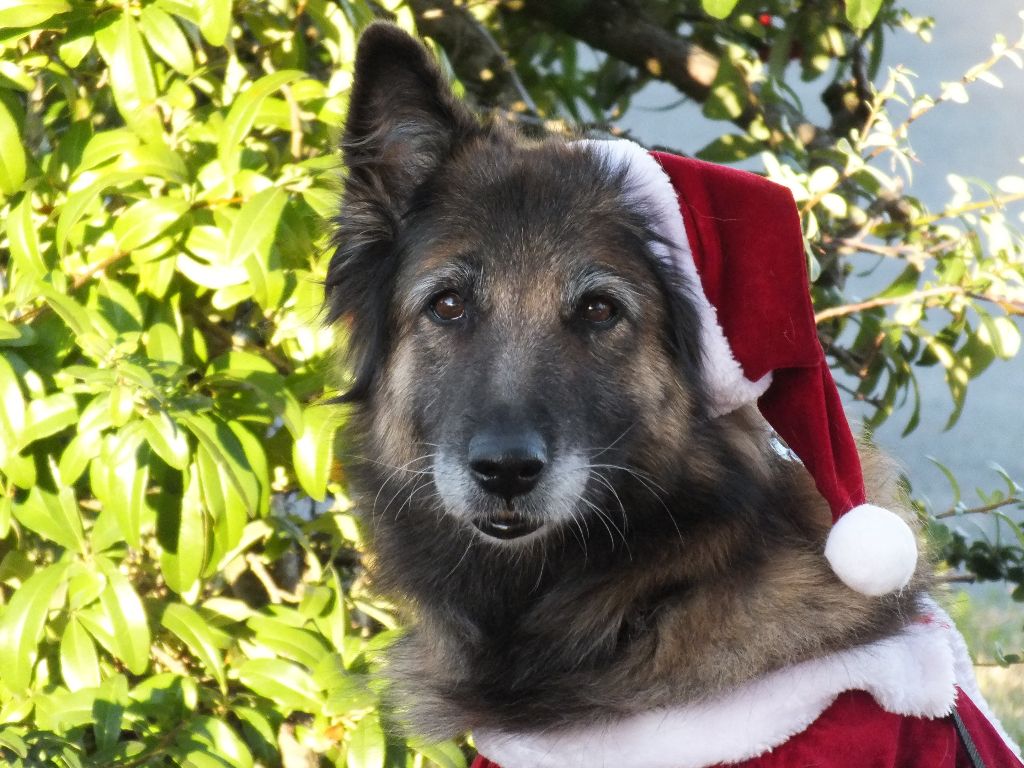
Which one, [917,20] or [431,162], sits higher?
[431,162]

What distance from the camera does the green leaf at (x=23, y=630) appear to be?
2795 millimetres

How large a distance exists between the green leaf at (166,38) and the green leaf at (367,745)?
1.58 m

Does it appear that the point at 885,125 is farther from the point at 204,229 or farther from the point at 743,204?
the point at 204,229

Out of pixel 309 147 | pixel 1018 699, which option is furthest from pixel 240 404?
pixel 1018 699

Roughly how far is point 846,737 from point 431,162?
1.40 meters

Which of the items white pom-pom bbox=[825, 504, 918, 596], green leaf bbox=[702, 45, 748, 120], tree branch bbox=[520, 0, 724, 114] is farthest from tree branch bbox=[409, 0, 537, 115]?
white pom-pom bbox=[825, 504, 918, 596]

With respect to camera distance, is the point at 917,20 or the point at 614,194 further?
the point at 917,20

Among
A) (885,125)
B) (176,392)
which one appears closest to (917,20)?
(885,125)

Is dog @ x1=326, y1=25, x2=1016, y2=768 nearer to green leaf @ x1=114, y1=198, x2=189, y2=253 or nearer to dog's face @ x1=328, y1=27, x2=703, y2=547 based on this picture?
dog's face @ x1=328, y1=27, x2=703, y2=547

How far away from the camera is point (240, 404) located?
2943 millimetres

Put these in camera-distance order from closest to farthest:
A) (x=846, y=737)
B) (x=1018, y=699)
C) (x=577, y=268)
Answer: (x=846, y=737), (x=577, y=268), (x=1018, y=699)

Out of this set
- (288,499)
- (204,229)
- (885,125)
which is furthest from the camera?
(288,499)

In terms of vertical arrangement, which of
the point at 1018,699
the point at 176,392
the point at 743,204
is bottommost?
the point at 1018,699

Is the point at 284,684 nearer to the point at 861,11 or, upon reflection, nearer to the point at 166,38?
the point at 166,38
